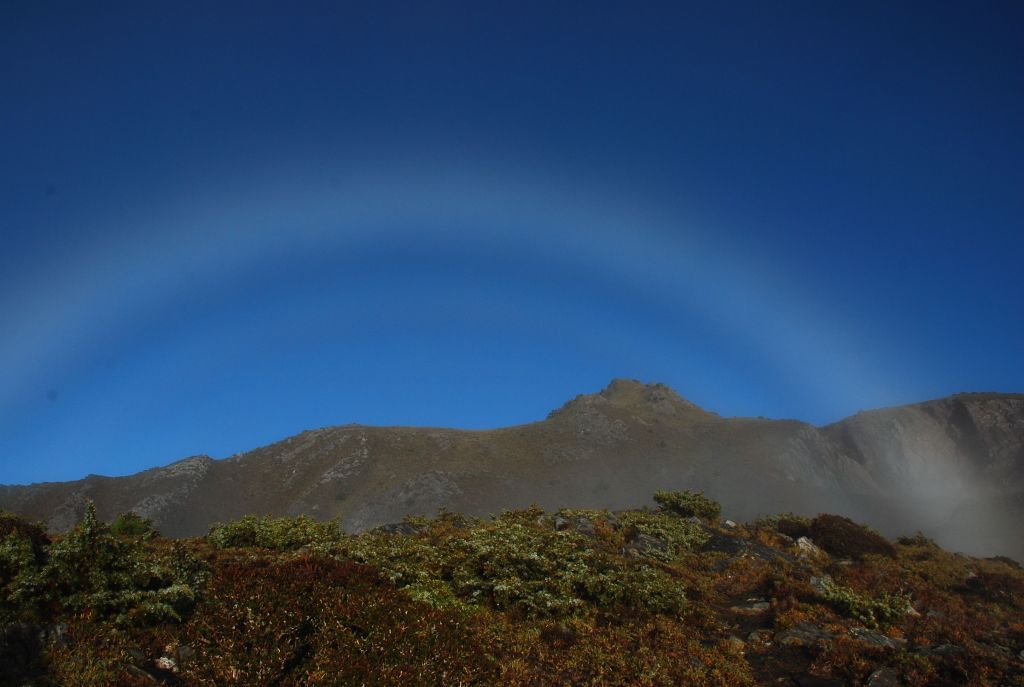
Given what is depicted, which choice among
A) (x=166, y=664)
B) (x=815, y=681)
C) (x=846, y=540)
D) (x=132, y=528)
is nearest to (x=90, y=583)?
(x=166, y=664)

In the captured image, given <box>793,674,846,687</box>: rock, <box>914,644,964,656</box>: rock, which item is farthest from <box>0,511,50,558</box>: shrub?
<box>914,644,964,656</box>: rock

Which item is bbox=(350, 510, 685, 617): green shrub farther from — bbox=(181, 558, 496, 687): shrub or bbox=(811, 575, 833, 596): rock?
bbox=(811, 575, 833, 596): rock

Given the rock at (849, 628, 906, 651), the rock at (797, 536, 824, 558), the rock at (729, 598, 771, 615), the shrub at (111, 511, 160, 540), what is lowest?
the rock at (849, 628, 906, 651)

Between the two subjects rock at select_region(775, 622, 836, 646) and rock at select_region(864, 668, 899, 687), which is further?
rock at select_region(775, 622, 836, 646)

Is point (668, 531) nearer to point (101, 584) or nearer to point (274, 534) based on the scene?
point (274, 534)

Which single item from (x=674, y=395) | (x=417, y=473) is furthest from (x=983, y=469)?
(x=417, y=473)

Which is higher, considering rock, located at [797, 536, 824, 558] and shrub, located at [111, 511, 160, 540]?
shrub, located at [111, 511, 160, 540]
